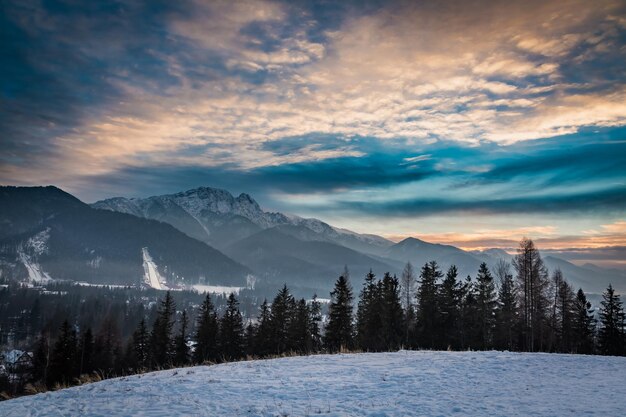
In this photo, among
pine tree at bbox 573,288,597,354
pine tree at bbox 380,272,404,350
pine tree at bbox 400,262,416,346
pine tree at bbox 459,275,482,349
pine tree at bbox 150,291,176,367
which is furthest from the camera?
pine tree at bbox 150,291,176,367

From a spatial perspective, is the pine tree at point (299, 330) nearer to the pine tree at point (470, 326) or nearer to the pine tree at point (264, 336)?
the pine tree at point (264, 336)

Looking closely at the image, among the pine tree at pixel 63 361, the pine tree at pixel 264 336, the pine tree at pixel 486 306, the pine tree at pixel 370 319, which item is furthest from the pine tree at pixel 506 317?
the pine tree at pixel 63 361

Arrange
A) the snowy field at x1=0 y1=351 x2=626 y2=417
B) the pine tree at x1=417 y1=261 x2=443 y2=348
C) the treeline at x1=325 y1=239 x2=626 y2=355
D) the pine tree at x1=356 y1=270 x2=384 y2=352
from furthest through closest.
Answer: the pine tree at x1=356 y1=270 x2=384 y2=352, the pine tree at x1=417 y1=261 x2=443 y2=348, the treeline at x1=325 y1=239 x2=626 y2=355, the snowy field at x1=0 y1=351 x2=626 y2=417

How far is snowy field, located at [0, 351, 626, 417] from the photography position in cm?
1077

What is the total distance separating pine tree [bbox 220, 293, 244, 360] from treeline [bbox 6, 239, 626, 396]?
139mm

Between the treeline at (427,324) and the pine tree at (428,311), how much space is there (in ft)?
0.38

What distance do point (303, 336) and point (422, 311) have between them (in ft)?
53.2

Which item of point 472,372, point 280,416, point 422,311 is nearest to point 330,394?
point 280,416

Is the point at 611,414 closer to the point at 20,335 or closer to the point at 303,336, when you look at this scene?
the point at 303,336

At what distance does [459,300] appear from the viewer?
44.1 m

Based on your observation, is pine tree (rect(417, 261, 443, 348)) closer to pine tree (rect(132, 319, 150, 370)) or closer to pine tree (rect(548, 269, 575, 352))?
pine tree (rect(548, 269, 575, 352))

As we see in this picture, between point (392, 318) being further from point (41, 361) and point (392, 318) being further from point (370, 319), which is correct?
point (41, 361)

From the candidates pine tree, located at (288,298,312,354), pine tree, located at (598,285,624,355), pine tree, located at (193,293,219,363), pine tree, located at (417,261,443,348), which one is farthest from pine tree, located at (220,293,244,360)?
pine tree, located at (598,285,624,355)

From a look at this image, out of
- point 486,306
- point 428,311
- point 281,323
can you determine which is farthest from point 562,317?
point 281,323
